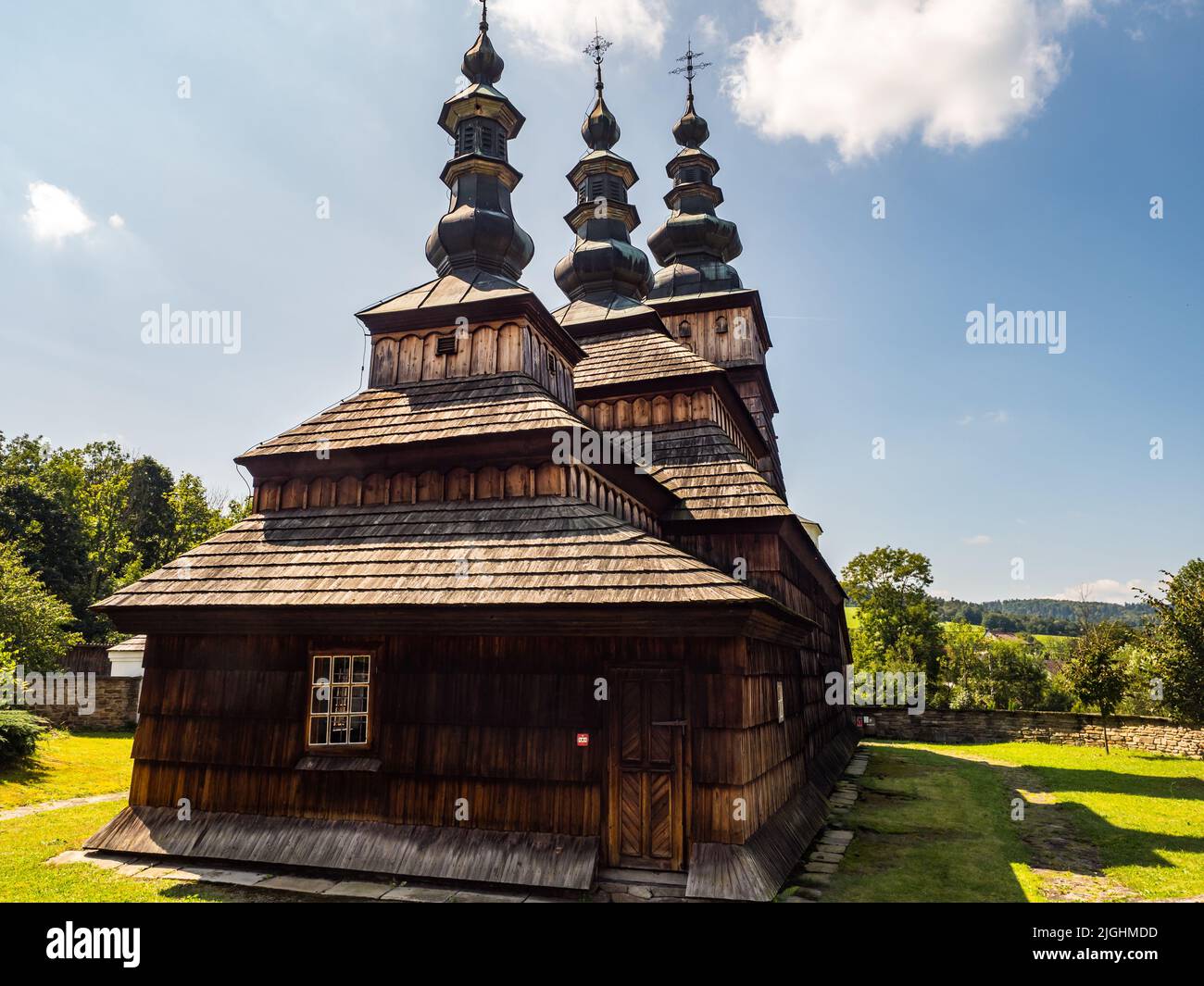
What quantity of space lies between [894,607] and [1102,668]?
1471cm

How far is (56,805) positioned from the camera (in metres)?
11.8

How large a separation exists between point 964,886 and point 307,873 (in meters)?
7.68

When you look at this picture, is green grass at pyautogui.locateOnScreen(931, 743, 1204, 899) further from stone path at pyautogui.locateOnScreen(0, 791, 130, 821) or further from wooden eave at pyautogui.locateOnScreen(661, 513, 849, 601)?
stone path at pyautogui.locateOnScreen(0, 791, 130, 821)

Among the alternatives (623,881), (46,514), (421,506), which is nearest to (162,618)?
(421,506)

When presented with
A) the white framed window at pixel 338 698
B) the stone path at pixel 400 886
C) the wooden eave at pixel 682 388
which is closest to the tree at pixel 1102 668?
the wooden eave at pixel 682 388

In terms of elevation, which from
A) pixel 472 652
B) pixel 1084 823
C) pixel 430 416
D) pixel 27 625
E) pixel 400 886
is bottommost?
pixel 1084 823

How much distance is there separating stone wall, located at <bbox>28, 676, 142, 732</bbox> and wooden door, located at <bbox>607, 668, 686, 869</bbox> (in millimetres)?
19202

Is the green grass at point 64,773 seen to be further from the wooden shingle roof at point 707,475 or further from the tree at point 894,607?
the tree at point 894,607

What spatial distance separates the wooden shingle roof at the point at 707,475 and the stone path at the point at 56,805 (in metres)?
11.1

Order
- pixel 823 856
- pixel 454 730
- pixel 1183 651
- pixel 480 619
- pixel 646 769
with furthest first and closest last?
1. pixel 1183 651
2. pixel 823 856
3. pixel 454 730
4. pixel 480 619
5. pixel 646 769

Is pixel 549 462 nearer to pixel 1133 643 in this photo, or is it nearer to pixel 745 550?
pixel 745 550

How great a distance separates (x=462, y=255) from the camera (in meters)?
13.9

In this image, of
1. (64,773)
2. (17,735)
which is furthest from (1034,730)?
(17,735)
